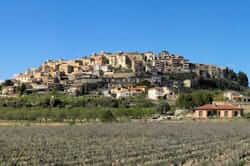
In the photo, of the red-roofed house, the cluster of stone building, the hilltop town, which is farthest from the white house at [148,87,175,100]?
the red-roofed house

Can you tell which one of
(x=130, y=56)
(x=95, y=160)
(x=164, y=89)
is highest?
(x=130, y=56)

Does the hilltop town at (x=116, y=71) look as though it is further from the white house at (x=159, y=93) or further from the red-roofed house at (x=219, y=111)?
the red-roofed house at (x=219, y=111)

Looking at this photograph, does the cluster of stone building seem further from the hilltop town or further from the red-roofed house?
the red-roofed house

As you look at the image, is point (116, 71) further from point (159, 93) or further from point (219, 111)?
point (219, 111)

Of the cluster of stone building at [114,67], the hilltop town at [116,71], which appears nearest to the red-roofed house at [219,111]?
the hilltop town at [116,71]

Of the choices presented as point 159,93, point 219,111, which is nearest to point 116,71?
point 159,93

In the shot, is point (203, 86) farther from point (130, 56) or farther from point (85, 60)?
point (85, 60)

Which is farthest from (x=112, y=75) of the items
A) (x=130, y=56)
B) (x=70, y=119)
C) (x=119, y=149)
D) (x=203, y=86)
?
(x=119, y=149)

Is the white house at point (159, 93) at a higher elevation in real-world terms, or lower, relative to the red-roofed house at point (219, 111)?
higher

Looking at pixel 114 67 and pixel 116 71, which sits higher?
pixel 114 67

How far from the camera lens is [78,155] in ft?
53.8

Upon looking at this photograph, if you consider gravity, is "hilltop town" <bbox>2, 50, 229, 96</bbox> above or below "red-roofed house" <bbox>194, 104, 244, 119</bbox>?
above

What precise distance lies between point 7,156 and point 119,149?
179 inches

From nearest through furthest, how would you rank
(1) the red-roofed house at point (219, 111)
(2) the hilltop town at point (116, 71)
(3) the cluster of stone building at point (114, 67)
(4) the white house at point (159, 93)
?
(1) the red-roofed house at point (219, 111) → (4) the white house at point (159, 93) → (2) the hilltop town at point (116, 71) → (3) the cluster of stone building at point (114, 67)
